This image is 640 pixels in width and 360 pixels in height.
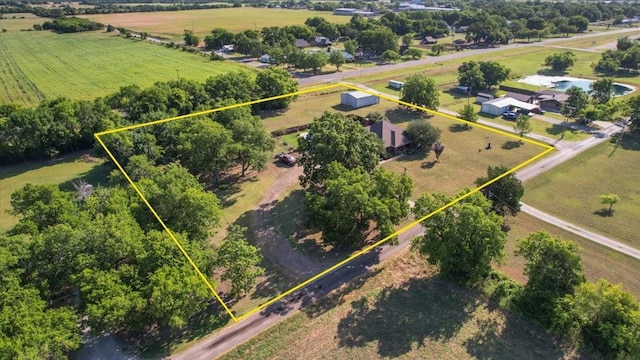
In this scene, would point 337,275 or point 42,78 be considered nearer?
point 337,275

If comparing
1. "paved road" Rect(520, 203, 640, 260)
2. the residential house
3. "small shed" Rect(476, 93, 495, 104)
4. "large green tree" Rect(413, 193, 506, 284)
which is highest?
the residential house

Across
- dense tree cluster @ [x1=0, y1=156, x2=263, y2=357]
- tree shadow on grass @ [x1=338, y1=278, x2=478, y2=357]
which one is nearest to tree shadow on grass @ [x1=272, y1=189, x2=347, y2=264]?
tree shadow on grass @ [x1=338, y1=278, x2=478, y2=357]

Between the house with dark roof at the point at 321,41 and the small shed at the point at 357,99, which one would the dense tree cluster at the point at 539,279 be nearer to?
the small shed at the point at 357,99

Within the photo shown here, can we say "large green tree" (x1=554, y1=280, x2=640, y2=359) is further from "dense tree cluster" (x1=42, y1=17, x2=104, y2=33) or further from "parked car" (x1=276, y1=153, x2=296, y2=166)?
"dense tree cluster" (x1=42, y1=17, x2=104, y2=33)

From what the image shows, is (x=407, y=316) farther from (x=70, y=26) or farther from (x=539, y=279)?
(x=70, y=26)

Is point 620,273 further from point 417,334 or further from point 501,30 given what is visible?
point 501,30

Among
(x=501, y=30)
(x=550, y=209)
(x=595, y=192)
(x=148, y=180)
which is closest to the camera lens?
(x=148, y=180)

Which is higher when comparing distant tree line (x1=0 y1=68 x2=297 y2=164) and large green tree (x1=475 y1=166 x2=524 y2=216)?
distant tree line (x1=0 y1=68 x2=297 y2=164)

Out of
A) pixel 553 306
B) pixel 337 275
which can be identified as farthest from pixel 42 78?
pixel 553 306

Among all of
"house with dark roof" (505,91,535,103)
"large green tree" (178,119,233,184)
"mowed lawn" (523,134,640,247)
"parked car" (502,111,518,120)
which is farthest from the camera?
"house with dark roof" (505,91,535,103)
